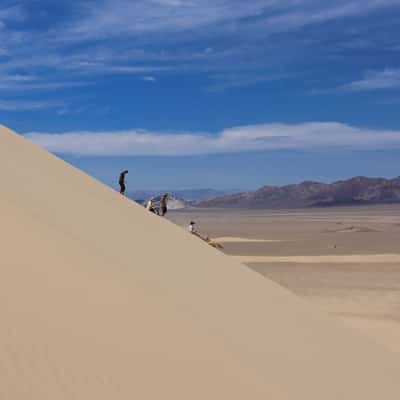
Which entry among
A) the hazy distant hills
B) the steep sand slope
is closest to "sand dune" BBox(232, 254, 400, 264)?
the steep sand slope

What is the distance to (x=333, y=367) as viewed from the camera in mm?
5074

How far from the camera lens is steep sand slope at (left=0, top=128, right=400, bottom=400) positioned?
3303mm

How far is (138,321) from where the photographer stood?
13.0 feet

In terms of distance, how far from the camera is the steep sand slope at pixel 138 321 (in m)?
3.30

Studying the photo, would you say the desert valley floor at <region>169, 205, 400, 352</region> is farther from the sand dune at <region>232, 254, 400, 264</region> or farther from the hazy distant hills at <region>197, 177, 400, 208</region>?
the hazy distant hills at <region>197, 177, 400, 208</region>

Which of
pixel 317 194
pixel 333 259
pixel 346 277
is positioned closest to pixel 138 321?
pixel 346 277

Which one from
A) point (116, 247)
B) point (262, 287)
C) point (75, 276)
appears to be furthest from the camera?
point (262, 287)

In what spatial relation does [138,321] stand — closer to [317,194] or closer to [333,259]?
[333,259]

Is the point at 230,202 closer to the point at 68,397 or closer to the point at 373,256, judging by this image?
the point at 373,256

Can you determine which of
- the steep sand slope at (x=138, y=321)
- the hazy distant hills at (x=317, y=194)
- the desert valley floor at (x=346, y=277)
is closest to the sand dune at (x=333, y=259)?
the desert valley floor at (x=346, y=277)

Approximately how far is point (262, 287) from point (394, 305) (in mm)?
7525

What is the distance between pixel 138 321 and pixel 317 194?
518 ft

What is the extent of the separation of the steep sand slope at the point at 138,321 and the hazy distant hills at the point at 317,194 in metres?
135

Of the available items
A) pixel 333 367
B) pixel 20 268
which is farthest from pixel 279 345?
pixel 20 268
